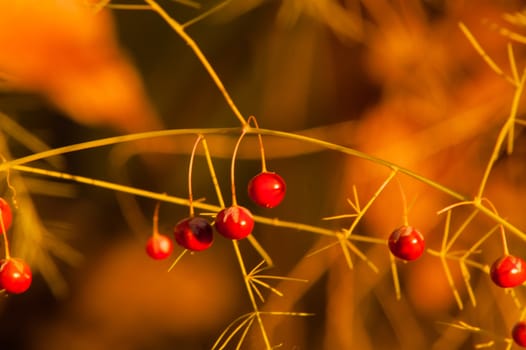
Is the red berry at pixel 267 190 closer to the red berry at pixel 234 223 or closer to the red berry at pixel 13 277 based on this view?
the red berry at pixel 234 223

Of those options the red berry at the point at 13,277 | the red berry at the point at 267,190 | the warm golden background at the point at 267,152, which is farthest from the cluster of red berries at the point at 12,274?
the warm golden background at the point at 267,152

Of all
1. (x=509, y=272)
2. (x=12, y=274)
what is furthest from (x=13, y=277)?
(x=509, y=272)

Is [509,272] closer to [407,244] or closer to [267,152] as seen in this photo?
[407,244]

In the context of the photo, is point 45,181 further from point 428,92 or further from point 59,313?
point 428,92

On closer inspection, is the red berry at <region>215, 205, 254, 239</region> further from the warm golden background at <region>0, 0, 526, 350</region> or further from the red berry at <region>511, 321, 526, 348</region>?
the warm golden background at <region>0, 0, 526, 350</region>

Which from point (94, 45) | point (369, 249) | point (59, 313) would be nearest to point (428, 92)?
point (369, 249)

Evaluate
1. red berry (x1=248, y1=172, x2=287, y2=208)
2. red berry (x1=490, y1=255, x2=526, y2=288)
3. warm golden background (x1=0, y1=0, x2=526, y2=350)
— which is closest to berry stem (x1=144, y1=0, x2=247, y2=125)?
red berry (x1=248, y1=172, x2=287, y2=208)
